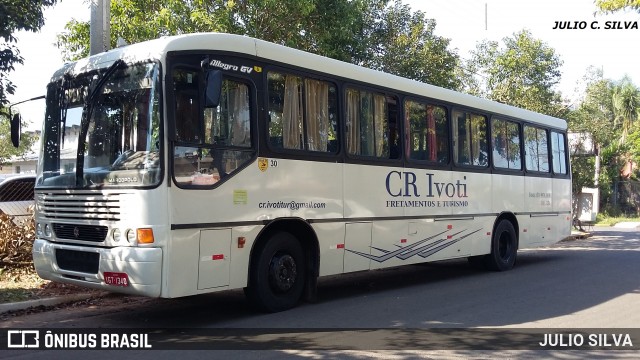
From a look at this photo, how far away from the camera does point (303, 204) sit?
840 cm

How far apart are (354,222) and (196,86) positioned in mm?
3282

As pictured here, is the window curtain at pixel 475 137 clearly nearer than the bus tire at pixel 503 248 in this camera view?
Yes

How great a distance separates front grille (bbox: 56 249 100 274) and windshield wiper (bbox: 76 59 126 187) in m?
0.84

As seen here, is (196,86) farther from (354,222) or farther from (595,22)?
(595,22)

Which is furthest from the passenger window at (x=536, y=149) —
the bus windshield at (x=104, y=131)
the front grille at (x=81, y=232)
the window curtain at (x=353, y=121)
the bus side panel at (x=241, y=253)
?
the front grille at (x=81, y=232)

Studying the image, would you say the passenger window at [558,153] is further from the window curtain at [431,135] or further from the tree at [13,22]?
the tree at [13,22]

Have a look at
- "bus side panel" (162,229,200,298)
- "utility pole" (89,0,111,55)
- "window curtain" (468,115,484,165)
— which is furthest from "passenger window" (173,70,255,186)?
"window curtain" (468,115,484,165)

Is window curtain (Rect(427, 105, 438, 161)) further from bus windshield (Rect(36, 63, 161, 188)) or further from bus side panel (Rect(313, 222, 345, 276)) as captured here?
bus windshield (Rect(36, 63, 161, 188))

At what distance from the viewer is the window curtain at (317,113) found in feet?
28.4

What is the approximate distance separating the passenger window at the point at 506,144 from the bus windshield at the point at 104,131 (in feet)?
26.5

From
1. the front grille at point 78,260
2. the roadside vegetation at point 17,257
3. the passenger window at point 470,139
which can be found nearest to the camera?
the front grille at point 78,260

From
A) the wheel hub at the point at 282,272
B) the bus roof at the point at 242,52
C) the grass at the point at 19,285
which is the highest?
the bus roof at the point at 242,52

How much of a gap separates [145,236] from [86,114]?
6.36ft

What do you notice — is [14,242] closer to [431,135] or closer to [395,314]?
[395,314]
